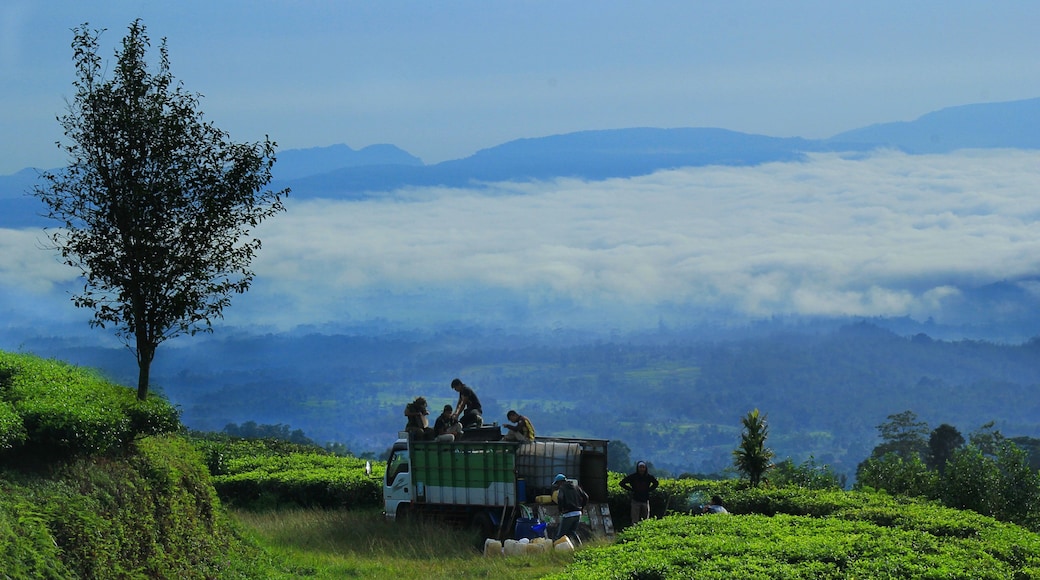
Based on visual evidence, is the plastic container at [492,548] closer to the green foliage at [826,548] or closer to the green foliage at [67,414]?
the green foliage at [826,548]

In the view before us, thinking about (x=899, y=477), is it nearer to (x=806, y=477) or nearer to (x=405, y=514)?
(x=806, y=477)

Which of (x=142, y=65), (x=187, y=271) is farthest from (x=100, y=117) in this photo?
(x=187, y=271)

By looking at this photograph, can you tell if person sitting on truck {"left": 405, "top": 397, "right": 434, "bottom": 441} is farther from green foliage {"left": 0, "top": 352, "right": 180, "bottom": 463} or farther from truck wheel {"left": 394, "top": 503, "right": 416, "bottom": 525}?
green foliage {"left": 0, "top": 352, "right": 180, "bottom": 463}

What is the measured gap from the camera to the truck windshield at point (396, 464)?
25.5 m

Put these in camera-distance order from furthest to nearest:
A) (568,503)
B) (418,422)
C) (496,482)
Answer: (418,422) → (496,482) → (568,503)

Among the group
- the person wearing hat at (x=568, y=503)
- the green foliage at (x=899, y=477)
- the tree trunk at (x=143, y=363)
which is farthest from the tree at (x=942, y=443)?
the tree trunk at (x=143, y=363)

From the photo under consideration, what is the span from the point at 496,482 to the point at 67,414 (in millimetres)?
10244

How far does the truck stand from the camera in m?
23.9

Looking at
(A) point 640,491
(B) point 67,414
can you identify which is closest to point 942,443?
(A) point 640,491

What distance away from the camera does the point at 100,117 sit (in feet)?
63.5

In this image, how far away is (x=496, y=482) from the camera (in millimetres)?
24094

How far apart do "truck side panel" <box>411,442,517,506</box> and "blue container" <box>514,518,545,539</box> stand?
0.76 m

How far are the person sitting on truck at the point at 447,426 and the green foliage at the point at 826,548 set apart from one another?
18.3ft

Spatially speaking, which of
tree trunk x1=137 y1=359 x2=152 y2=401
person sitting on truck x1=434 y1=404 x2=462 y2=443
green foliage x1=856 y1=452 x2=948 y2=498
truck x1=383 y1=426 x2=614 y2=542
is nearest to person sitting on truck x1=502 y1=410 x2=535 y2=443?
truck x1=383 y1=426 x2=614 y2=542
